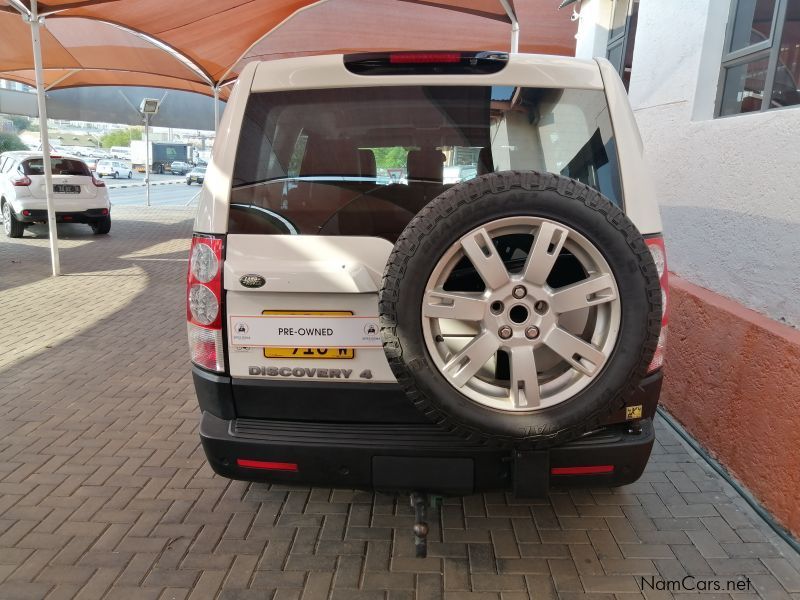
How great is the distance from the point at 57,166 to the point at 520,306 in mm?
13127

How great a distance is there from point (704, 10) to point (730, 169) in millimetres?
1389

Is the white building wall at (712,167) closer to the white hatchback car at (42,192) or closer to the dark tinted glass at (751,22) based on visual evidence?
the dark tinted glass at (751,22)

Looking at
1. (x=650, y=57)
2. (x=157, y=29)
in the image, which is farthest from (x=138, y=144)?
(x=650, y=57)

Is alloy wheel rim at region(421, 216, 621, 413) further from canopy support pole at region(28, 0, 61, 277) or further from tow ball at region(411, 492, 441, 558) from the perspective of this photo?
canopy support pole at region(28, 0, 61, 277)

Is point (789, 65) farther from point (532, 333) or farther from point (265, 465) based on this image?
point (265, 465)

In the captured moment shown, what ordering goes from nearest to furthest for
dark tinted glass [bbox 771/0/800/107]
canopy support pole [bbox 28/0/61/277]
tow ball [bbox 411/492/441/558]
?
tow ball [bbox 411/492/441/558]
dark tinted glass [bbox 771/0/800/107]
canopy support pole [bbox 28/0/61/277]

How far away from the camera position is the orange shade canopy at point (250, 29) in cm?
914

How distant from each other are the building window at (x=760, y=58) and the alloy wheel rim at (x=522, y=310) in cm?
244

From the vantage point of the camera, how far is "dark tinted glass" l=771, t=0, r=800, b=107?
3.56 m

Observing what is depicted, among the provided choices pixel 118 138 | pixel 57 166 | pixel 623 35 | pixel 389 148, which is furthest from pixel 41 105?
pixel 118 138

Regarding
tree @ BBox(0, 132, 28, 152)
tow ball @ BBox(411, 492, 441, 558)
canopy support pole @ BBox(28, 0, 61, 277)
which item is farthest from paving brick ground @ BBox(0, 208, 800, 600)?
tree @ BBox(0, 132, 28, 152)

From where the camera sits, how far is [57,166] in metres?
12.5

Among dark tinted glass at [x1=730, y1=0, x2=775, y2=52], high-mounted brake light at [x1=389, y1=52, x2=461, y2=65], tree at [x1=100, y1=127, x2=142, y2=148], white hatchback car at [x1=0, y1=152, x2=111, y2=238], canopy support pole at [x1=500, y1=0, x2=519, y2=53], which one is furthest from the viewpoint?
tree at [x1=100, y1=127, x2=142, y2=148]

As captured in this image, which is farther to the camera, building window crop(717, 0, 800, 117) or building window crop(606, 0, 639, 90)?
building window crop(606, 0, 639, 90)
